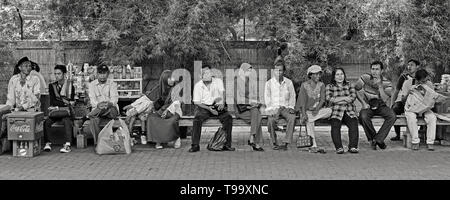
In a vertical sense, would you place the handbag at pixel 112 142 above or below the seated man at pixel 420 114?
below

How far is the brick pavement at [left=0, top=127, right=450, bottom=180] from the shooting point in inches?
288

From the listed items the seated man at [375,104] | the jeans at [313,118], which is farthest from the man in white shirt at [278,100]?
the seated man at [375,104]

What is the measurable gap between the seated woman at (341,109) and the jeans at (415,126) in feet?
2.93

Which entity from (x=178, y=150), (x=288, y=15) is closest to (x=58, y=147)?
(x=178, y=150)

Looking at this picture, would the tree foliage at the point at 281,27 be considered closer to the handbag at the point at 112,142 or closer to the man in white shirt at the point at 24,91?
the man in white shirt at the point at 24,91

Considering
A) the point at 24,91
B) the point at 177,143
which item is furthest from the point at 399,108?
the point at 24,91

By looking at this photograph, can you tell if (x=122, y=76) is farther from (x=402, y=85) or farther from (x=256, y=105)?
(x=402, y=85)

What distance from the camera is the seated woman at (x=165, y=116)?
9172 millimetres

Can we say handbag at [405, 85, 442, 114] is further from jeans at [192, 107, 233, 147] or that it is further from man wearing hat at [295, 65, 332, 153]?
jeans at [192, 107, 233, 147]

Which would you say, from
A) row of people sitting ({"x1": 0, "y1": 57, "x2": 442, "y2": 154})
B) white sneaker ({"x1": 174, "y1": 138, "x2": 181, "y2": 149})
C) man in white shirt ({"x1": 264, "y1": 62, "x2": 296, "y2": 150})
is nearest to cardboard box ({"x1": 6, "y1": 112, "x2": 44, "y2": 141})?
row of people sitting ({"x1": 0, "y1": 57, "x2": 442, "y2": 154})

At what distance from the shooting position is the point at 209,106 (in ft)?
30.3

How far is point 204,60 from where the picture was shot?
10.7 meters

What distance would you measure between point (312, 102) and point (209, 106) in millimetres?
1611
